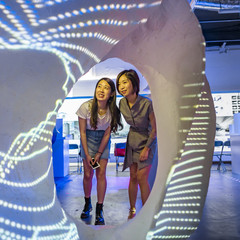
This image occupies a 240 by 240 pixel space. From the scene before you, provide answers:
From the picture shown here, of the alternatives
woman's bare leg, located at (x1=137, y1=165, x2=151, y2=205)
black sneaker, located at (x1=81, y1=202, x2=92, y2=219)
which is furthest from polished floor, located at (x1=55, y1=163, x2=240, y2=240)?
woman's bare leg, located at (x1=137, y1=165, x2=151, y2=205)

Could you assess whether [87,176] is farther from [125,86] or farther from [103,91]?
[125,86]

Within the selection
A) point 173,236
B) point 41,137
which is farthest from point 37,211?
point 173,236

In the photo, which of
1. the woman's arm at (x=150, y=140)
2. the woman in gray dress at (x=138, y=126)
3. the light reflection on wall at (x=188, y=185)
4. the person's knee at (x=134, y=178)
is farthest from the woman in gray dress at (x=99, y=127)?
the light reflection on wall at (x=188, y=185)

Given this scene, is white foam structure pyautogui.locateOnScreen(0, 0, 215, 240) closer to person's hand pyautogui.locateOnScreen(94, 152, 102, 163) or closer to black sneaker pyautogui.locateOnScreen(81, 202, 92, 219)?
person's hand pyautogui.locateOnScreen(94, 152, 102, 163)

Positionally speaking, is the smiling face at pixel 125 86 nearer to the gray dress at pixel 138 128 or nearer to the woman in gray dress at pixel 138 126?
the woman in gray dress at pixel 138 126

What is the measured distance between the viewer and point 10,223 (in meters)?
1.01

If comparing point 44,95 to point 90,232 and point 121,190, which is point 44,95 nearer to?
point 90,232

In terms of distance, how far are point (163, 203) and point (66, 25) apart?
37.4 inches

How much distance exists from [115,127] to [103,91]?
1.17 feet

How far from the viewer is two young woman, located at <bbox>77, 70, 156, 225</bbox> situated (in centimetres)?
209

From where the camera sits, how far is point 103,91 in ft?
7.18

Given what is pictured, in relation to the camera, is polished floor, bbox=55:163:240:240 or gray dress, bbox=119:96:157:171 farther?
gray dress, bbox=119:96:157:171

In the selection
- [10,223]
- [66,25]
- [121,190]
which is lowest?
[121,190]

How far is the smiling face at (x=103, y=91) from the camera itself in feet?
7.18
